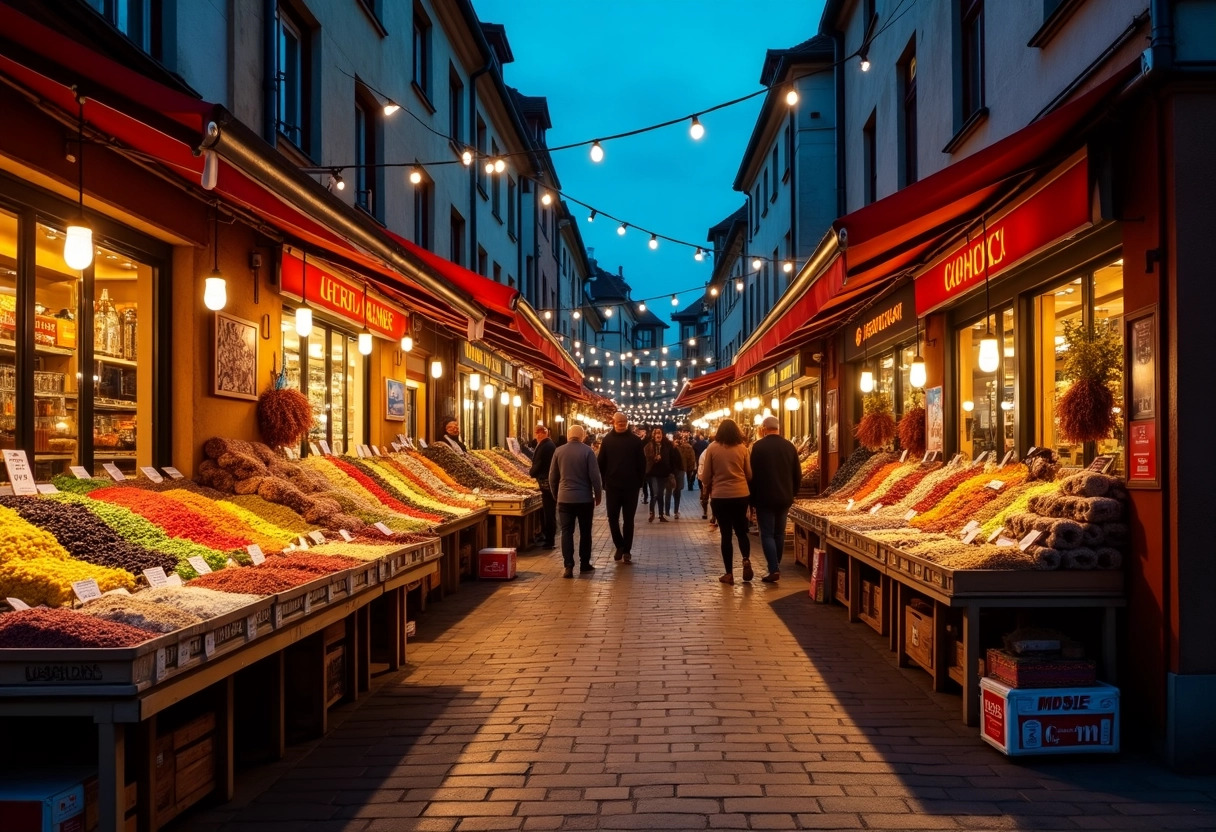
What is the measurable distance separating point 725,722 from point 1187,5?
503 centimetres

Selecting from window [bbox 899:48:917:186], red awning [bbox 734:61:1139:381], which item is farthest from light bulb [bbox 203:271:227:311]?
window [bbox 899:48:917:186]

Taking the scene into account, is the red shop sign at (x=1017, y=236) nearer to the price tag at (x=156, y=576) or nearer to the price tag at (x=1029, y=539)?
the price tag at (x=1029, y=539)

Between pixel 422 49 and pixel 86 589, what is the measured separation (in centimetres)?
1558

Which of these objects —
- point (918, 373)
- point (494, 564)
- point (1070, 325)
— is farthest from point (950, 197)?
point (494, 564)

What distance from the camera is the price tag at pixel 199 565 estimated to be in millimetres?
5763

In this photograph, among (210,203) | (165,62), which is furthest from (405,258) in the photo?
(165,62)

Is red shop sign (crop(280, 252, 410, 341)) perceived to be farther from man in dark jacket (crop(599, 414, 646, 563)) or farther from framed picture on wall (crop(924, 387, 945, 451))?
framed picture on wall (crop(924, 387, 945, 451))

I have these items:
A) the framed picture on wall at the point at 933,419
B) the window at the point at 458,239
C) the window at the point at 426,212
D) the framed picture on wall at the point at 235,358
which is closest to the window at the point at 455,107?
the window at the point at 458,239

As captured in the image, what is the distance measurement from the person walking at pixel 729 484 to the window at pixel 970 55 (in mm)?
4512

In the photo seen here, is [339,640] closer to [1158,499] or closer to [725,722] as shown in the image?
[725,722]

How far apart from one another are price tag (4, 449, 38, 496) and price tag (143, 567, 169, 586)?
3.64 ft

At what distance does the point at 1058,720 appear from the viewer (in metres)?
5.41

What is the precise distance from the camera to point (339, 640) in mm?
6602

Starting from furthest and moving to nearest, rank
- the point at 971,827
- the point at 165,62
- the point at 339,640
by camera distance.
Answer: the point at 165,62, the point at 339,640, the point at 971,827
